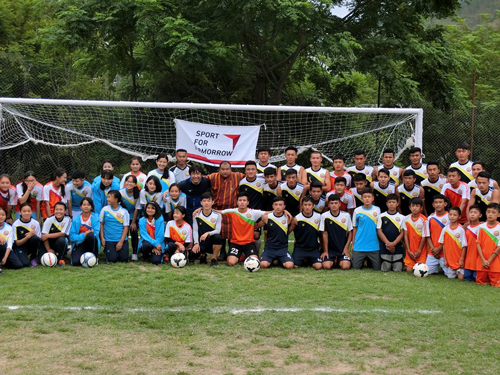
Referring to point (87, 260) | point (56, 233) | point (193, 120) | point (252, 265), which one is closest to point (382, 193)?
point (252, 265)

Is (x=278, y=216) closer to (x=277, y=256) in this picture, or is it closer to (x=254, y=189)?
(x=277, y=256)

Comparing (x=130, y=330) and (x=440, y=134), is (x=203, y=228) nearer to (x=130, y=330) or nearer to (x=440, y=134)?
(x=130, y=330)

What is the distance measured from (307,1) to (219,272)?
20.5 ft

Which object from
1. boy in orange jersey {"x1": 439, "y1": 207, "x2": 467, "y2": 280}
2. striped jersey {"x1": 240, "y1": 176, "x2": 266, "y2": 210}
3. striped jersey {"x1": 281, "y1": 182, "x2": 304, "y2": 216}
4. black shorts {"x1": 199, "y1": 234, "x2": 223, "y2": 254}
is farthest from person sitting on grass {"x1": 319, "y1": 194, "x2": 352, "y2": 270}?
black shorts {"x1": 199, "y1": 234, "x2": 223, "y2": 254}

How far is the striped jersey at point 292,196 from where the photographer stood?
301 inches

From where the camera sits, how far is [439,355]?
4.18m

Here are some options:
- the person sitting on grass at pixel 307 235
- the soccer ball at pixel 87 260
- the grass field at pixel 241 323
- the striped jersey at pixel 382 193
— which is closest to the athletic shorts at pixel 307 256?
the person sitting on grass at pixel 307 235

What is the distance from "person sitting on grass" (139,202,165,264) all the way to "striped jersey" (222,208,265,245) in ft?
2.81

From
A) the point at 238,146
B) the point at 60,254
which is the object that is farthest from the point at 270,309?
the point at 238,146

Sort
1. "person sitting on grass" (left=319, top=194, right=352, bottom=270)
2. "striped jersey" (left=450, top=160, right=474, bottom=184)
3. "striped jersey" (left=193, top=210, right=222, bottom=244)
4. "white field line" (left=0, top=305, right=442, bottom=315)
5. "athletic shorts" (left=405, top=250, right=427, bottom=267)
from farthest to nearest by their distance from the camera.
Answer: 1. "striped jersey" (left=450, top=160, right=474, bottom=184)
2. "striped jersey" (left=193, top=210, right=222, bottom=244)
3. "person sitting on grass" (left=319, top=194, right=352, bottom=270)
4. "athletic shorts" (left=405, top=250, right=427, bottom=267)
5. "white field line" (left=0, top=305, right=442, bottom=315)

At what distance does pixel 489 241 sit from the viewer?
6.53 metres

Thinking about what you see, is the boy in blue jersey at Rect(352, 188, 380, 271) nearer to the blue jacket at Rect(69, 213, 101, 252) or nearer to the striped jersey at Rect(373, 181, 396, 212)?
the striped jersey at Rect(373, 181, 396, 212)

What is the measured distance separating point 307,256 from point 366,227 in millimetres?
840

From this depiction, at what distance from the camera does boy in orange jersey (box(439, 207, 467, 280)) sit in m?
6.76
